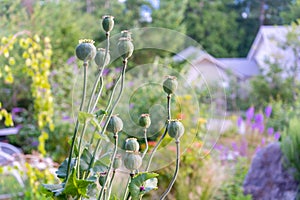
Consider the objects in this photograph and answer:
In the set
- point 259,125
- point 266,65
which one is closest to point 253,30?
point 266,65

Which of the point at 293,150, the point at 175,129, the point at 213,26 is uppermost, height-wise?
the point at 213,26

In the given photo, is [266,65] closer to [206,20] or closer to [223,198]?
[206,20]

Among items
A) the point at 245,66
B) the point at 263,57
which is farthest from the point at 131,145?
the point at 245,66

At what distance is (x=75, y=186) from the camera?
65cm

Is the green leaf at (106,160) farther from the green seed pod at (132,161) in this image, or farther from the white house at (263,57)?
the white house at (263,57)

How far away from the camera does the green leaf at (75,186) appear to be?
647 millimetres

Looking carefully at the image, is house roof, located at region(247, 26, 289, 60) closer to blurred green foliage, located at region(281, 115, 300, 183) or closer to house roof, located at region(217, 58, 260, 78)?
house roof, located at region(217, 58, 260, 78)

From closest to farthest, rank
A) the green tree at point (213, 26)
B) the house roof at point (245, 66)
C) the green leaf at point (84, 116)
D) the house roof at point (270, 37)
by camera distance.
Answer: the green leaf at point (84, 116), the house roof at point (270, 37), the house roof at point (245, 66), the green tree at point (213, 26)

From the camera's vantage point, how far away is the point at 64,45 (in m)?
8.77

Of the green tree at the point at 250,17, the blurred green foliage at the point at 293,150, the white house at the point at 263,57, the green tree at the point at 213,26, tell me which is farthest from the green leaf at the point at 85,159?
the green tree at the point at 250,17

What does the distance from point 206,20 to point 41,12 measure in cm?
940

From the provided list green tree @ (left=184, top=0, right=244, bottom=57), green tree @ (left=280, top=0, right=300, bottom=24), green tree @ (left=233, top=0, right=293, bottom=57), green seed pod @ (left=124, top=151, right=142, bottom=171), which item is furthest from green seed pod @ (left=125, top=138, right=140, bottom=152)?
green tree @ (left=233, top=0, right=293, bottom=57)

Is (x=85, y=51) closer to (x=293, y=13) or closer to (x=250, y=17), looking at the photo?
(x=293, y=13)

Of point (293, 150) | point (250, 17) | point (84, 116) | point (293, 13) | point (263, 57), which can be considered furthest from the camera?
point (250, 17)
